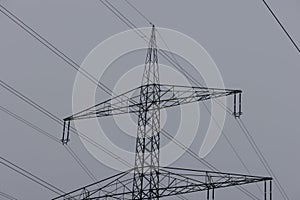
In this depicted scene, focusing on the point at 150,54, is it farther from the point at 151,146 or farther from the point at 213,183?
the point at 213,183

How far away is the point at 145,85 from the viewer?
2623 cm

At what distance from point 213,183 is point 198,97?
3.62 meters

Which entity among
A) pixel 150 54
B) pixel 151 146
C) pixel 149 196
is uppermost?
pixel 150 54

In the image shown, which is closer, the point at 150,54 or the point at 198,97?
the point at 198,97

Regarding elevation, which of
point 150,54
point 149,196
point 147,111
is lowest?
point 149,196

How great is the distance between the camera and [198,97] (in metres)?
24.9

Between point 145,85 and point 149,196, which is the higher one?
point 145,85

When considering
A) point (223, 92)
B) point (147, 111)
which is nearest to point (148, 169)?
point (147, 111)

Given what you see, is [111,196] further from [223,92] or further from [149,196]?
[223,92]

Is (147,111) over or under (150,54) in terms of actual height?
under

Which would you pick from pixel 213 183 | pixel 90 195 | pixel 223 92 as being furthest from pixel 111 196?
pixel 223 92

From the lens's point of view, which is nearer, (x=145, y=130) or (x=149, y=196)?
(x=149, y=196)

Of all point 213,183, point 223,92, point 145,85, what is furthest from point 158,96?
point 213,183

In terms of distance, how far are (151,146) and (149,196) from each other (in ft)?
7.45
